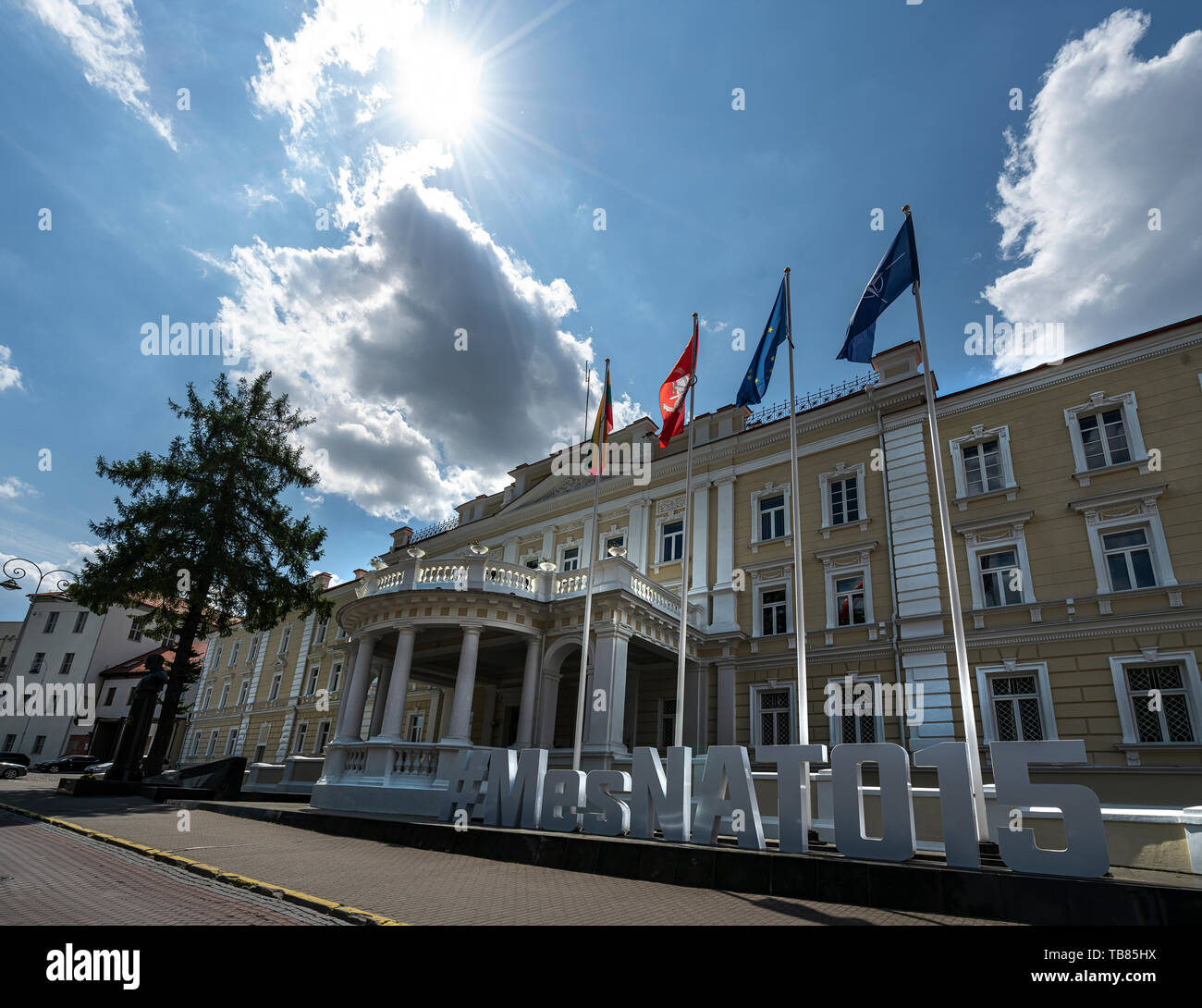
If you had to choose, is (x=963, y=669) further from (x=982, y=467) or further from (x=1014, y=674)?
(x=982, y=467)

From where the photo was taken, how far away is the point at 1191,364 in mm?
16062

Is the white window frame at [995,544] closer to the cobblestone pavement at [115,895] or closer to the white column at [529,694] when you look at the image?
the white column at [529,694]

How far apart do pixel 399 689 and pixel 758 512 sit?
12.4 meters

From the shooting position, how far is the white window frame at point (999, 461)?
17.7 m

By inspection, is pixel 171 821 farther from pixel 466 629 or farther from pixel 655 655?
pixel 655 655

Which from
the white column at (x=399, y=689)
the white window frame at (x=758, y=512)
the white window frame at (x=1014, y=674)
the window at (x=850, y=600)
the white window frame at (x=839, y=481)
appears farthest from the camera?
the white window frame at (x=758, y=512)

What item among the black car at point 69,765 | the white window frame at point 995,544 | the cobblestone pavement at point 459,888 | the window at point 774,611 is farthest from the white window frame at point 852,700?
the black car at point 69,765

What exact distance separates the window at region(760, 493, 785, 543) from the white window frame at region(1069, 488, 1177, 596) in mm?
7714

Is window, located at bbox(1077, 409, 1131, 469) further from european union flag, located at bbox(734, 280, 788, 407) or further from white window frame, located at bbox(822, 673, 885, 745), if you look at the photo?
european union flag, located at bbox(734, 280, 788, 407)

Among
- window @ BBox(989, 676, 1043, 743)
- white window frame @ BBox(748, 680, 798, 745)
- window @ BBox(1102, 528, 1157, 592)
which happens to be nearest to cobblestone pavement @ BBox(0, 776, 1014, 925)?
white window frame @ BBox(748, 680, 798, 745)

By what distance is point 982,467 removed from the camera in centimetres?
1858

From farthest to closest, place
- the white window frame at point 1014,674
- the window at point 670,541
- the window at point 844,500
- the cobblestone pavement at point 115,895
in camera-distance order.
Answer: the window at point 670,541 → the window at point 844,500 → the white window frame at point 1014,674 → the cobblestone pavement at point 115,895

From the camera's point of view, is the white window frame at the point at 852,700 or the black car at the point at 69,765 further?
the black car at the point at 69,765

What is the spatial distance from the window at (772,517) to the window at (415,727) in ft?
59.4
